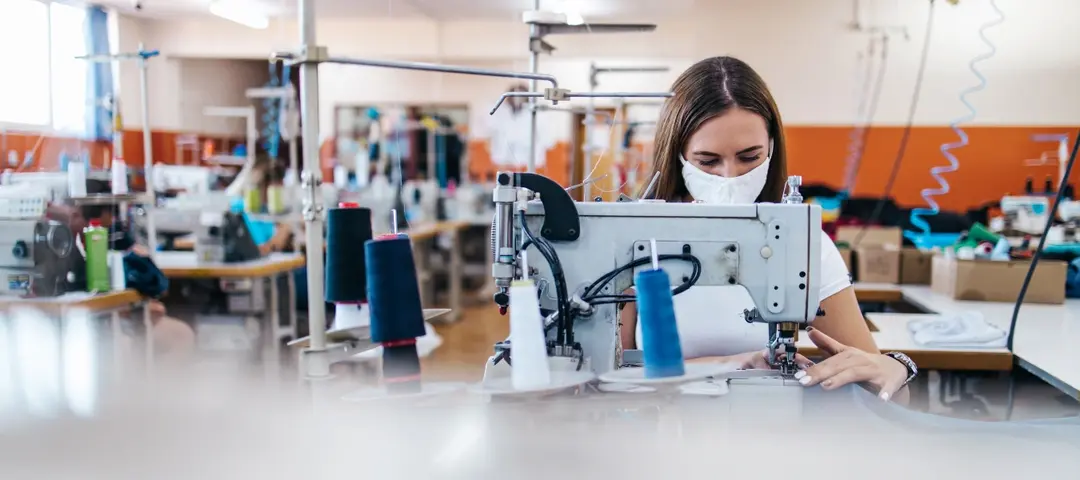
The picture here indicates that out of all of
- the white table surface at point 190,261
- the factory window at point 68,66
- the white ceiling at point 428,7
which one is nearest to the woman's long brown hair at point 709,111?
the white ceiling at point 428,7

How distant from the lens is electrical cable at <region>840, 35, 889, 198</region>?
5.01m

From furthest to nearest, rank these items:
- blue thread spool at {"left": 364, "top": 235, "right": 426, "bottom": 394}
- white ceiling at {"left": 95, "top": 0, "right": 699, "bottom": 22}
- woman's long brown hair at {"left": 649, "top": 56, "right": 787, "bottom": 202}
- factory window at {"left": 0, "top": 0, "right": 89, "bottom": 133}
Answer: white ceiling at {"left": 95, "top": 0, "right": 699, "bottom": 22} → factory window at {"left": 0, "top": 0, "right": 89, "bottom": 133} → woman's long brown hair at {"left": 649, "top": 56, "right": 787, "bottom": 202} → blue thread spool at {"left": 364, "top": 235, "right": 426, "bottom": 394}

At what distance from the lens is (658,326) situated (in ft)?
2.68

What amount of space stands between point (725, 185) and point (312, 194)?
24.8 inches

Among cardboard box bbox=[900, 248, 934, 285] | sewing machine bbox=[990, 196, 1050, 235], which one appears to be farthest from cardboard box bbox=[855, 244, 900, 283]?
sewing machine bbox=[990, 196, 1050, 235]

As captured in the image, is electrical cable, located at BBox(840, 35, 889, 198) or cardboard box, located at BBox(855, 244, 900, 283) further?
electrical cable, located at BBox(840, 35, 889, 198)

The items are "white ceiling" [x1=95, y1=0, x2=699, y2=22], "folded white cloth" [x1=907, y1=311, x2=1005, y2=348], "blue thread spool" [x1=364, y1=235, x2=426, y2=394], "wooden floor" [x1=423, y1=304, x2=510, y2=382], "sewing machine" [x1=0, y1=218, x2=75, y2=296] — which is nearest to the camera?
"blue thread spool" [x1=364, y1=235, x2=426, y2=394]

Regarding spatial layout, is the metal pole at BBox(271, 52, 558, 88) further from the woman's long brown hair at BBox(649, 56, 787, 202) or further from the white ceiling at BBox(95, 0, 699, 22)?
the white ceiling at BBox(95, 0, 699, 22)

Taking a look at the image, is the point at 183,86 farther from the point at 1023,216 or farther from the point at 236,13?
the point at 1023,216

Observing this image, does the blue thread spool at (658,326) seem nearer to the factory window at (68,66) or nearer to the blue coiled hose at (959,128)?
the factory window at (68,66)

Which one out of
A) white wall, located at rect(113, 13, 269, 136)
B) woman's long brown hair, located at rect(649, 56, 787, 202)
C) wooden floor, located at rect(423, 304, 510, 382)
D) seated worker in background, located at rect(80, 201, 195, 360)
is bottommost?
wooden floor, located at rect(423, 304, 510, 382)

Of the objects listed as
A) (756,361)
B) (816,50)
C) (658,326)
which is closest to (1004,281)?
(756,361)

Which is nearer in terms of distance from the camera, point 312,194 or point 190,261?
point 312,194

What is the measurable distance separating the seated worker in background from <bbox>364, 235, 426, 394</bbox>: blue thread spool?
1.47 metres
